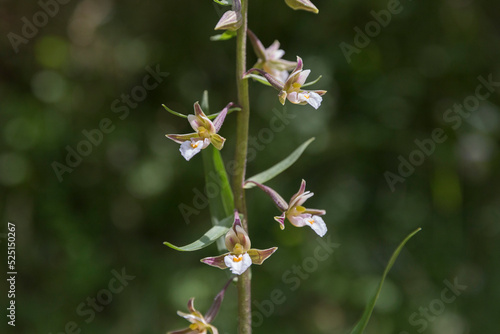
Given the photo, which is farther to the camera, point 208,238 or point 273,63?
point 273,63

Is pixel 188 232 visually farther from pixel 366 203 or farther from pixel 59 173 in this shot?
pixel 366 203

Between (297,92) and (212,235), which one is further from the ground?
(297,92)

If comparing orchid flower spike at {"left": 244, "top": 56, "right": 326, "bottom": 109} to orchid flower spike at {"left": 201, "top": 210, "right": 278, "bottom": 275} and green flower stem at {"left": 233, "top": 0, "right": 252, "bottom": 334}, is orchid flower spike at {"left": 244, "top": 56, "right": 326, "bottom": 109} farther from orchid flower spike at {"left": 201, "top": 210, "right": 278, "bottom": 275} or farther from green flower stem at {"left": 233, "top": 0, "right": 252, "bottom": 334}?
orchid flower spike at {"left": 201, "top": 210, "right": 278, "bottom": 275}
